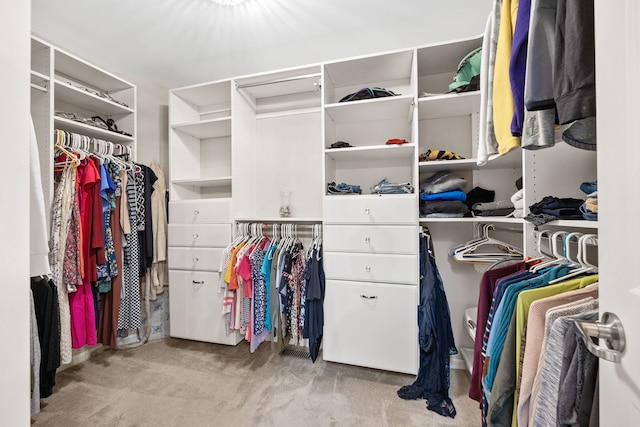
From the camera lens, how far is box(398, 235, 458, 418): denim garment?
5.63 ft

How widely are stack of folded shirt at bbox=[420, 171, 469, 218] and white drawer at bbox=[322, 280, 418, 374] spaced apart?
1.76 ft

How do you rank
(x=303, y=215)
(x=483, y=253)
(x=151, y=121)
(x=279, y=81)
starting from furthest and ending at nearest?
(x=151, y=121)
(x=303, y=215)
(x=279, y=81)
(x=483, y=253)

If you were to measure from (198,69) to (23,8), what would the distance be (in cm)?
218

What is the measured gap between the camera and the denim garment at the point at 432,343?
5.63ft

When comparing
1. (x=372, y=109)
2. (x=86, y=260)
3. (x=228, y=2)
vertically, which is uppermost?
(x=228, y=2)

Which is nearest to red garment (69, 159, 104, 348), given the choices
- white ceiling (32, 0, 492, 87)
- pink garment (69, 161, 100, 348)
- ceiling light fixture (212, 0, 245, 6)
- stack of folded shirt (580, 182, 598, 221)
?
pink garment (69, 161, 100, 348)

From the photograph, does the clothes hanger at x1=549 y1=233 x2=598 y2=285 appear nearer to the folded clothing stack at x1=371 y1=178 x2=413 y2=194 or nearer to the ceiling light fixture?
the folded clothing stack at x1=371 y1=178 x2=413 y2=194

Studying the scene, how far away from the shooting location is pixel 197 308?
7.50 ft

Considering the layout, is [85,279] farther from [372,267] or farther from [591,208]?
[591,208]

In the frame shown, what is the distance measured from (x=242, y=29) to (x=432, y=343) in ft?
8.27

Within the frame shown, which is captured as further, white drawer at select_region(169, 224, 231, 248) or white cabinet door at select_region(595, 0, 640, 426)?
white drawer at select_region(169, 224, 231, 248)

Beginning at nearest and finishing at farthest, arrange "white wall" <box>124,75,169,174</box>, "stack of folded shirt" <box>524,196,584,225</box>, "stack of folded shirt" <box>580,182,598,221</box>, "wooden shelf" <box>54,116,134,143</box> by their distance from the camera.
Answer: "stack of folded shirt" <box>580,182,598,221</box> < "stack of folded shirt" <box>524,196,584,225</box> < "wooden shelf" <box>54,116,134,143</box> < "white wall" <box>124,75,169,174</box>

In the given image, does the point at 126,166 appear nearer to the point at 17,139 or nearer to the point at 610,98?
the point at 17,139

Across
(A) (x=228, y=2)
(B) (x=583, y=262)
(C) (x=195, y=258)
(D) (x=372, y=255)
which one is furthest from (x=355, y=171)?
(B) (x=583, y=262)
